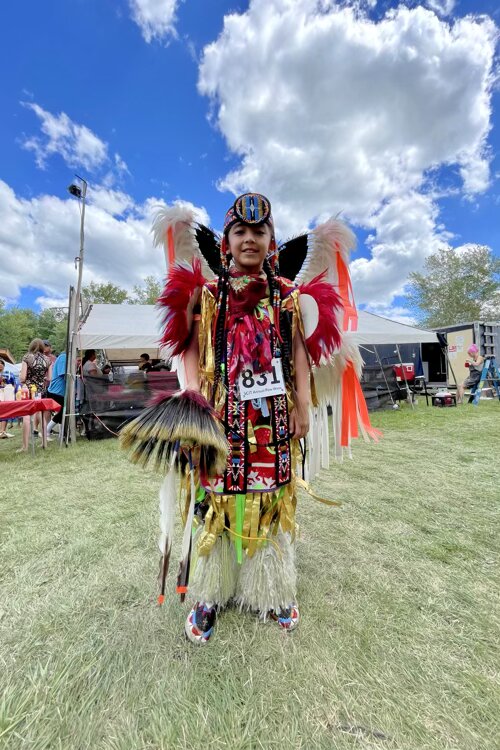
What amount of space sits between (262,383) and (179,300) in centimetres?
48

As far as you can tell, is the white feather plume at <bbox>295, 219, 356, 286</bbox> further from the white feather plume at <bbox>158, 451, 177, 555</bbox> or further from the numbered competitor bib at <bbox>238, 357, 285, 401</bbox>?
the white feather plume at <bbox>158, 451, 177, 555</bbox>

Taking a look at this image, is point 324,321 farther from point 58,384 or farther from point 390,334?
point 390,334

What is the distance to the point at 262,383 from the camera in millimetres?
1323

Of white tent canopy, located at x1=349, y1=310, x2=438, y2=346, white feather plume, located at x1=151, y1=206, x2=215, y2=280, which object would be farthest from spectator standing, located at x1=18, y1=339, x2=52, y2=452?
white tent canopy, located at x1=349, y1=310, x2=438, y2=346

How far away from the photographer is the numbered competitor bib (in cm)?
131

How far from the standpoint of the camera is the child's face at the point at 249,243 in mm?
1332

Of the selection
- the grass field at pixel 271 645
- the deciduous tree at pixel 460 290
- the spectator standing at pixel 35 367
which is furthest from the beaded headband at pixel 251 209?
the deciduous tree at pixel 460 290

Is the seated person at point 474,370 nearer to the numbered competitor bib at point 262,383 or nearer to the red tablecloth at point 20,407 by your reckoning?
the numbered competitor bib at point 262,383

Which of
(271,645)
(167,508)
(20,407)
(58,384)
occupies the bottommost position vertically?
(271,645)

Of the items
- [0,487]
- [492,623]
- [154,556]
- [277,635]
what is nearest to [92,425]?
[0,487]

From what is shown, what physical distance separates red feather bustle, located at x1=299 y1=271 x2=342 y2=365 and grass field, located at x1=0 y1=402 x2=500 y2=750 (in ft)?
3.83

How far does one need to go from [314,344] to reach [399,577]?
1.33 meters

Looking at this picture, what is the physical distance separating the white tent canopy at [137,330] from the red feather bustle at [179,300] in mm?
4960

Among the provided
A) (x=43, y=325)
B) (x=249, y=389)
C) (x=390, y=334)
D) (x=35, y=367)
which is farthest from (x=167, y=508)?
(x=43, y=325)
